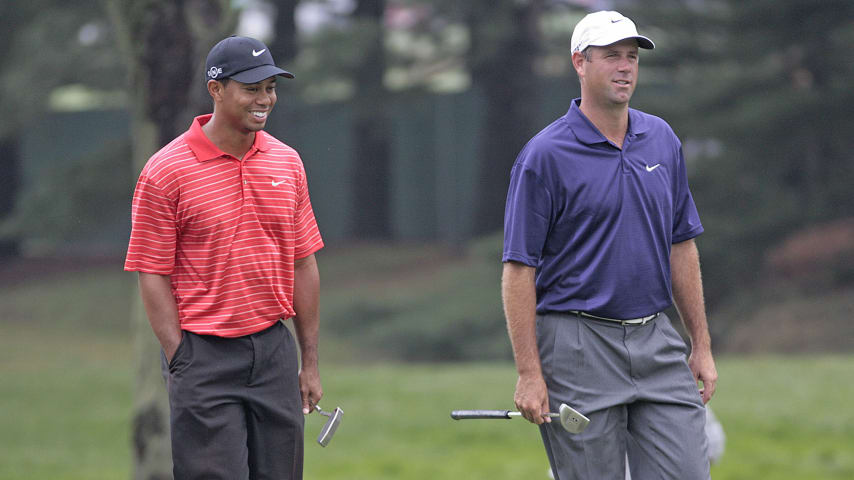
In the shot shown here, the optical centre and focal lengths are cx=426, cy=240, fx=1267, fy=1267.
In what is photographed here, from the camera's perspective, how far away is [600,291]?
4547mm

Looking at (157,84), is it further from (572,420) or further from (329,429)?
(572,420)

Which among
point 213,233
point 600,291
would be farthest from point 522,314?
point 213,233

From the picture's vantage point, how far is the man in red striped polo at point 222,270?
4535 mm

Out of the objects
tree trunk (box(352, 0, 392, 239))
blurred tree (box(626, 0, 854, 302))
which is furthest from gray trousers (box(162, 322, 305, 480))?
tree trunk (box(352, 0, 392, 239))

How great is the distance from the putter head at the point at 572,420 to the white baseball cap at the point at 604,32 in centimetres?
129

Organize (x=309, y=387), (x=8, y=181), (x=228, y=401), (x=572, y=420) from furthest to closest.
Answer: (x=8, y=181)
(x=309, y=387)
(x=228, y=401)
(x=572, y=420)

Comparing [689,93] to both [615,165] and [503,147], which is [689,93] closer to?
[503,147]

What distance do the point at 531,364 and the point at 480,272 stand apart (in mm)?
15547

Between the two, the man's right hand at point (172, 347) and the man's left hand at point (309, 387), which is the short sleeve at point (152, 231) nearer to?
the man's right hand at point (172, 347)

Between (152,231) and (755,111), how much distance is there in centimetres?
1498

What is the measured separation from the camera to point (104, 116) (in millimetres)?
29734

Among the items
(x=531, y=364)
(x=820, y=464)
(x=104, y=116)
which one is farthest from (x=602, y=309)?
(x=104, y=116)

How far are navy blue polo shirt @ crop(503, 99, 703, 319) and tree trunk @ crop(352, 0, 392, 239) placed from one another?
605 inches

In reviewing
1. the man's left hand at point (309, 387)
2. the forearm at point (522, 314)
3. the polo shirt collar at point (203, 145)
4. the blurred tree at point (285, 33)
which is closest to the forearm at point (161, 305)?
the polo shirt collar at point (203, 145)
